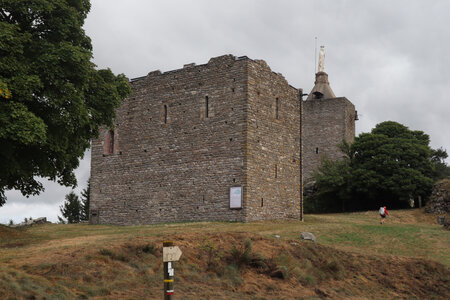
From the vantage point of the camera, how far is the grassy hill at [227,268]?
1222 centimetres

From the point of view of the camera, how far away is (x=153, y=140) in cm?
3036

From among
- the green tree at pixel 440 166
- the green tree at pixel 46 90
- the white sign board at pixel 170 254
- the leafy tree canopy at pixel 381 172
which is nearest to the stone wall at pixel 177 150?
the green tree at pixel 46 90

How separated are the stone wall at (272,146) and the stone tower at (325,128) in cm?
2410

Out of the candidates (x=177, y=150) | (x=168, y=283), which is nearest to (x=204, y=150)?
(x=177, y=150)

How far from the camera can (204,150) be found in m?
28.0

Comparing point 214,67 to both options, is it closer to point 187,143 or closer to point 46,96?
point 187,143

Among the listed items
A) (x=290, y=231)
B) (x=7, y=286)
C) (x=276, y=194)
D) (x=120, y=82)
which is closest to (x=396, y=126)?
(x=276, y=194)

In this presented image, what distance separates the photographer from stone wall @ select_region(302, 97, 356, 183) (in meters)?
55.2

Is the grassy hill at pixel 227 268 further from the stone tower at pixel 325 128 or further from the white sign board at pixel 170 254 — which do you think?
the stone tower at pixel 325 128

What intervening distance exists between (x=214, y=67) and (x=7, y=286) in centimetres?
1954

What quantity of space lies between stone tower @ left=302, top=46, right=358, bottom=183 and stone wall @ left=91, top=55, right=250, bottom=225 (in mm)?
27127

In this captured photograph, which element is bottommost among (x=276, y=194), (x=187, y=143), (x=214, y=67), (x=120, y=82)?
(x=276, y=194)

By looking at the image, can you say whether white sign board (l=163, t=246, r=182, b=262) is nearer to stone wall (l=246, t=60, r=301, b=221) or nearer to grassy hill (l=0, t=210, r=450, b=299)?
grassy hill (l=0, t=210, r=450, b=299)

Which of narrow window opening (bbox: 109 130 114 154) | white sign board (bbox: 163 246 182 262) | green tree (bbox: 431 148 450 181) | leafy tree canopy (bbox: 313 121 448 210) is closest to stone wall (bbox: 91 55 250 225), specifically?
narrow window opening (bbox: 109 130 114 154)
